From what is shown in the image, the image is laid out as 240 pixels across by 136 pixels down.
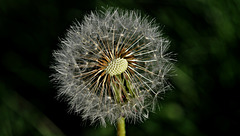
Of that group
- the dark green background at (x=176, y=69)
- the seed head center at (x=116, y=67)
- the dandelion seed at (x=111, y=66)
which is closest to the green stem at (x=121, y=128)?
the dandelion seed at (x=111, y=66)

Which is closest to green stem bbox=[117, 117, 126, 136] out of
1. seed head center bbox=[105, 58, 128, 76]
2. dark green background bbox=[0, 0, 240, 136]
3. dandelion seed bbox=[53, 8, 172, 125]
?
dandelion seed bbox=[53, 8, 172, 125]

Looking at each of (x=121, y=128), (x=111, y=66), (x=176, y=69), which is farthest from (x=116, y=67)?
(x=176, y=69)

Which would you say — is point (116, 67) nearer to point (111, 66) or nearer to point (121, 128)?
point (111, 66)

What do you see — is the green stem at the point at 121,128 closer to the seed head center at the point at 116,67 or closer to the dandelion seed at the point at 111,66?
the dandelion seed at the point at 111,66

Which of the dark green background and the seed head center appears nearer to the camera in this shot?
the seed head center

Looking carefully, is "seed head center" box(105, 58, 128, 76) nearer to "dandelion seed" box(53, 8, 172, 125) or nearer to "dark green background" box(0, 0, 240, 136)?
"dandelion seed" box(53, 8, 172, 125)

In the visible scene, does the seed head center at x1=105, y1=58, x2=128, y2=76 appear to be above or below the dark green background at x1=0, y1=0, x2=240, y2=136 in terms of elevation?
below

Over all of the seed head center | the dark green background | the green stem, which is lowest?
the green stem
